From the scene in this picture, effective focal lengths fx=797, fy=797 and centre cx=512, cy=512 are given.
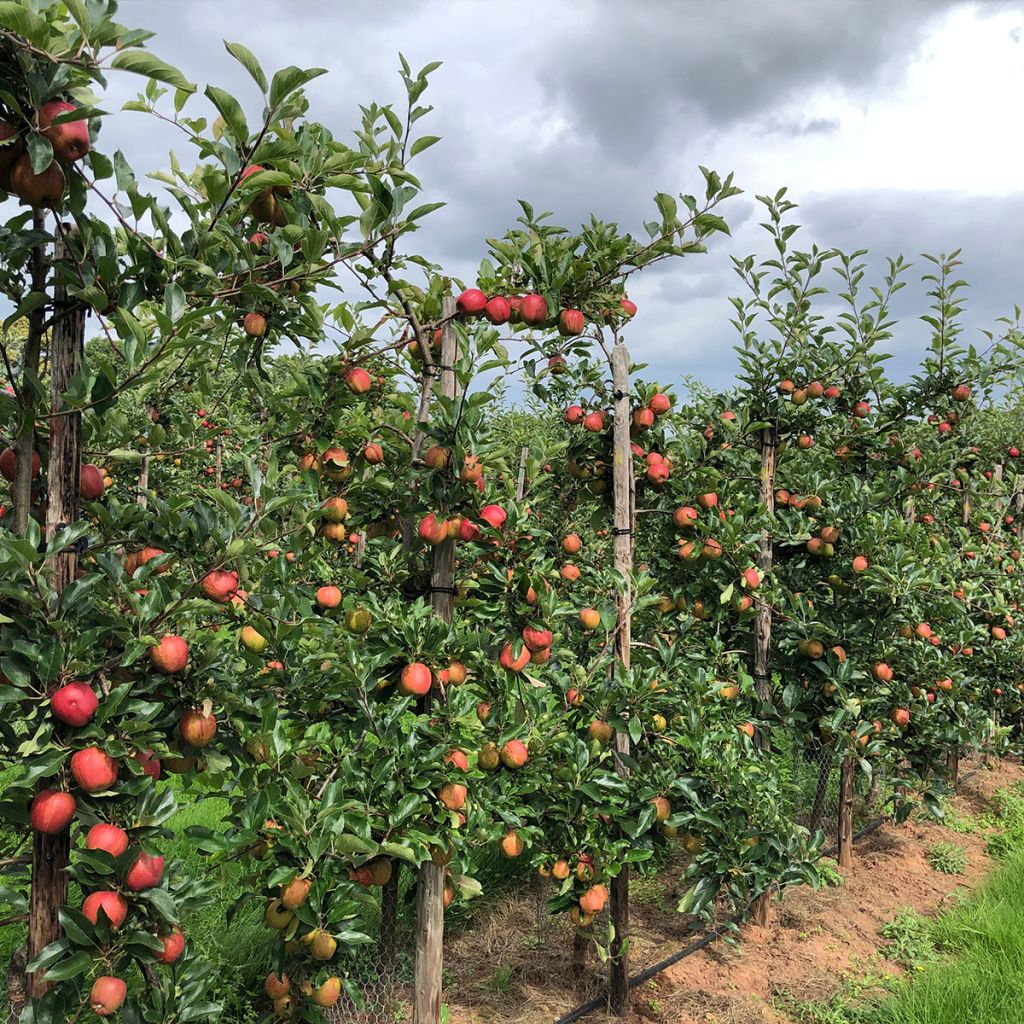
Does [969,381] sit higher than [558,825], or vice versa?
[969,381]

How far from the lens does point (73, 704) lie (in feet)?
5.63

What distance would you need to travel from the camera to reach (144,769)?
1.94 meters

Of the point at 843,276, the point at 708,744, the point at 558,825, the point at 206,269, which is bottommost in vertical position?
the point at 558,825

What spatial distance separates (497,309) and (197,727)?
5.78 ft

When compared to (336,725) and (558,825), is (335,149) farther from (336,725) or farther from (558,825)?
(558,825)

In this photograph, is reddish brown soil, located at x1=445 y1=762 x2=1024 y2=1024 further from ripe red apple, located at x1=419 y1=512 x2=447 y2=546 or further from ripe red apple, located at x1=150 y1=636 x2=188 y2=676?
ripe red apple, located at x1=150 y1=636 x2=188 y2=676

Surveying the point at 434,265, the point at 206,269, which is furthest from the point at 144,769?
the point at 434,265

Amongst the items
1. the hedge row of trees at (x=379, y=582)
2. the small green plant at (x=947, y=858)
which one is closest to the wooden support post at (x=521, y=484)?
the hedge row of trees at (x=379, y=582)

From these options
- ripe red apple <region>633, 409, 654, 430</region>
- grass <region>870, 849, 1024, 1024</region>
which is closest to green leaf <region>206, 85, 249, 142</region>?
ripe red apple <region>633, 409, 654, 430</region>

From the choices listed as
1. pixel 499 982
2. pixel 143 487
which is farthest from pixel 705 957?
pixel 143 487

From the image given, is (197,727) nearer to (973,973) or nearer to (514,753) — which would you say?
(514,753)

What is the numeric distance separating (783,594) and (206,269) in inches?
152

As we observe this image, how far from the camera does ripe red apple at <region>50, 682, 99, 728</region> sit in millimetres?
1714

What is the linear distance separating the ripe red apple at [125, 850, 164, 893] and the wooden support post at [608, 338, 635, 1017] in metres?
2.04
